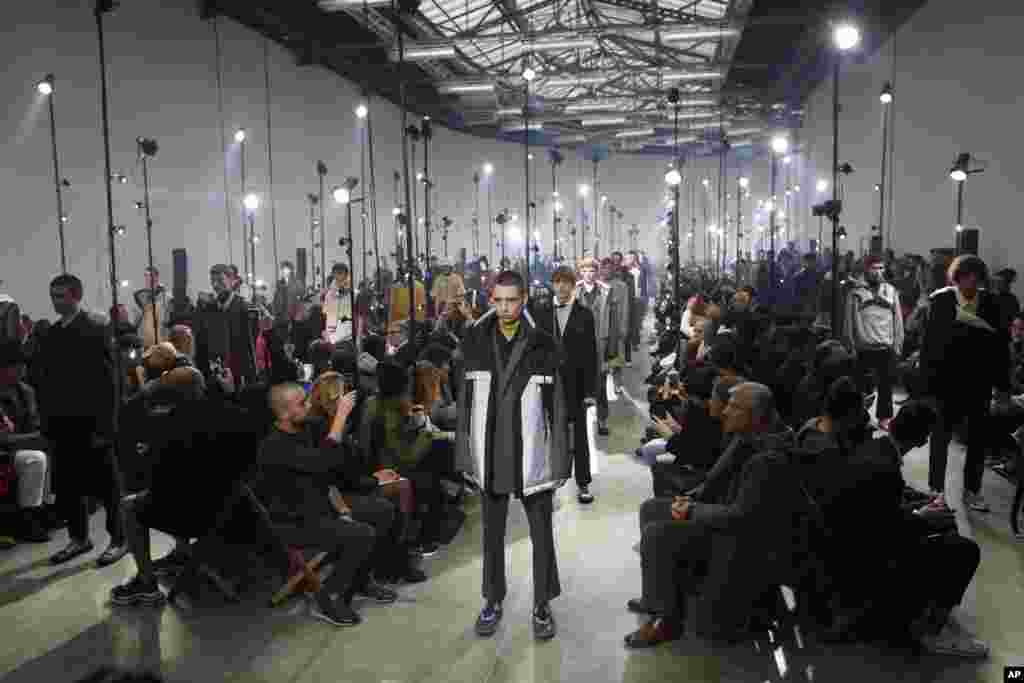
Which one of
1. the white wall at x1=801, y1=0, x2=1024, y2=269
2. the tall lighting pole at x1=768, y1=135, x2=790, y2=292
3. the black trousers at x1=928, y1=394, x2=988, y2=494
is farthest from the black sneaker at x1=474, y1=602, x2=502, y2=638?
the white wall at x1=801, y1=0, x2=1024, y2=269

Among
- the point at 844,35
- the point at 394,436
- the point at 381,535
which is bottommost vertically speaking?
the point at 381,535

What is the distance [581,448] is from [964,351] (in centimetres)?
236

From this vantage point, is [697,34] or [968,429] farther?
[697,34]

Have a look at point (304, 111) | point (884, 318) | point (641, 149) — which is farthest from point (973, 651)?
point (641, 149)

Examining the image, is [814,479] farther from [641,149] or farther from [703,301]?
[641,149]

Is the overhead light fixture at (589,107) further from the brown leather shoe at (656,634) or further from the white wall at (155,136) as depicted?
the brown leather shoe at (656,634)

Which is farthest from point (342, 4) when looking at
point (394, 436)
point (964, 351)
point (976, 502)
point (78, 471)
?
point (976, 502)

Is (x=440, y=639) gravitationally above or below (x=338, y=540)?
below

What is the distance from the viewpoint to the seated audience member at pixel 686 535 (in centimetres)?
331

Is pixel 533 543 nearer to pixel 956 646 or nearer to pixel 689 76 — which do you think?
pixel 956 646

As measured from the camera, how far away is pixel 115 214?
998 centimetres

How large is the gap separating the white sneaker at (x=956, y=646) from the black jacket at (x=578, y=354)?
2441 mm

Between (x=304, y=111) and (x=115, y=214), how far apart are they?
5937 millimetres

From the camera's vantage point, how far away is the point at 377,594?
3.85 meters
